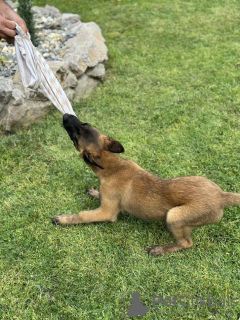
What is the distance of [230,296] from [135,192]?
150 cm

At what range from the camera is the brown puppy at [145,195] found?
3488 millimetres

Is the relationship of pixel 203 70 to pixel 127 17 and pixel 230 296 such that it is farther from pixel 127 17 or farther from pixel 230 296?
pixel 230 296

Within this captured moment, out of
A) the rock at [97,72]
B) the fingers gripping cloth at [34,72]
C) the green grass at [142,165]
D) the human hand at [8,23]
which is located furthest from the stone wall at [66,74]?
the human hand at [8,23]

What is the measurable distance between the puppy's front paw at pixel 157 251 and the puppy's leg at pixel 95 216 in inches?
24.2

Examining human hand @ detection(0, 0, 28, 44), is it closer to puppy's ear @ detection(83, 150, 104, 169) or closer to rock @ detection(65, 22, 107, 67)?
puppy's ear @ detection(83, 150, 104, 169)

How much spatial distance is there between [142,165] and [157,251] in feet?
5.36

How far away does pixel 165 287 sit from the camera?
11.5 feet

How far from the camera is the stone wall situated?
565 cm

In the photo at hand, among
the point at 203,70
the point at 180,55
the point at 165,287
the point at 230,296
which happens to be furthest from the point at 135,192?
the point at 180,55

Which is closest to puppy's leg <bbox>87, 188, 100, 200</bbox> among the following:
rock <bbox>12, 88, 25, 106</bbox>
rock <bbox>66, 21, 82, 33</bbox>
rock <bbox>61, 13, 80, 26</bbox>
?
rock <bbox>12, 88, 25, 106</bbox>
